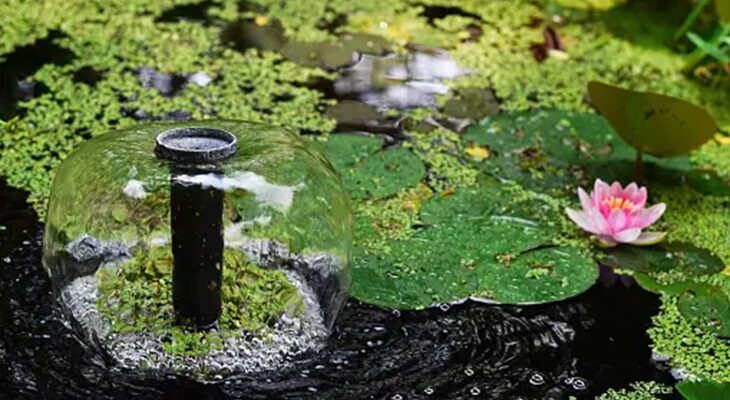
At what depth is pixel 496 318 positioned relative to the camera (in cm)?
200

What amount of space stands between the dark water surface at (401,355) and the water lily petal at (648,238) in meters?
0.16

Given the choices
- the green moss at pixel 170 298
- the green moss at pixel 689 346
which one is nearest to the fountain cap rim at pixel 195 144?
the green moss at pixel 170 298

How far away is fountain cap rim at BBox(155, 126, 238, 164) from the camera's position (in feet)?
5.77

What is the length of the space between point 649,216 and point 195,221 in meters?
0.97

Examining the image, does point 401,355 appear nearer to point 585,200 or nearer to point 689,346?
point 689,346

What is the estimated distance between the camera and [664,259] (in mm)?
2242

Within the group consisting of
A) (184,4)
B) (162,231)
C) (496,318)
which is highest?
(162,231)

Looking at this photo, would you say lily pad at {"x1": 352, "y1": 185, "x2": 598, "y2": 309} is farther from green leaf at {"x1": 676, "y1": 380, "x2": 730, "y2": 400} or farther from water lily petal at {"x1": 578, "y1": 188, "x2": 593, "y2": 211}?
green leaf at {"x1": 676, "y1": 380, "x2": 730, "y2": 400}

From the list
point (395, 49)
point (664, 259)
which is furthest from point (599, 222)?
point (395, 49)

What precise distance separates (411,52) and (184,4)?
74cm

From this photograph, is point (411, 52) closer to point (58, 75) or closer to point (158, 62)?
point (158, 62)

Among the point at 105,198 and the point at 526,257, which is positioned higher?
the point at 105,198

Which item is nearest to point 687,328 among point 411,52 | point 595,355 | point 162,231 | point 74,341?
point 595,355

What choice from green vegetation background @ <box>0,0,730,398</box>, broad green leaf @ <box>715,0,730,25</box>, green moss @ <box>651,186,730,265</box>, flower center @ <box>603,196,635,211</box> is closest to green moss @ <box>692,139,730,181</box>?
green vegetation background @ <box>0,0,730,398</box>
